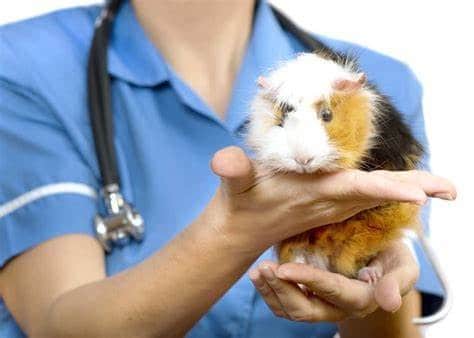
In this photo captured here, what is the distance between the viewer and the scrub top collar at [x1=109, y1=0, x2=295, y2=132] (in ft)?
3.04

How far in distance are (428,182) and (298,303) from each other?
0.16m

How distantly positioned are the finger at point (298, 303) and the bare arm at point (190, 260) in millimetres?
25

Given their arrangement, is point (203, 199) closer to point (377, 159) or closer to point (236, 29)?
point (236, 29)

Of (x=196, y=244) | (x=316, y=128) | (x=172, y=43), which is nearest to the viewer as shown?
(x=316, y=128)

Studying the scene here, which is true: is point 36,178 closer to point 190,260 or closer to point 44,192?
point 44,192

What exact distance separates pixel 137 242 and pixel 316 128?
379 mm

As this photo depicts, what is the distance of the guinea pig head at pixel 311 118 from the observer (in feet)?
1.78

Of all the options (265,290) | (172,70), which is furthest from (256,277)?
(172,70)

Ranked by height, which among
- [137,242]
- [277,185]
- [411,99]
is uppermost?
[277,185]

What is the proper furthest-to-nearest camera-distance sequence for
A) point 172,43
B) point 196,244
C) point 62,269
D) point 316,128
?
point 172,43 < point 62,269 < point 196,244 < point 316,128

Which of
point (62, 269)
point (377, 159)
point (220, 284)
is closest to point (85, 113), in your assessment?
point (62, 269)

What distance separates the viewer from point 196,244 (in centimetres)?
66

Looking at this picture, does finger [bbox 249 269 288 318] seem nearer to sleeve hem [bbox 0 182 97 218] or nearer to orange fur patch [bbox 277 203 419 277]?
orange fur patch [bbox 277 203 419 277]

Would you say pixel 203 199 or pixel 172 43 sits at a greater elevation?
pixel 172 43
